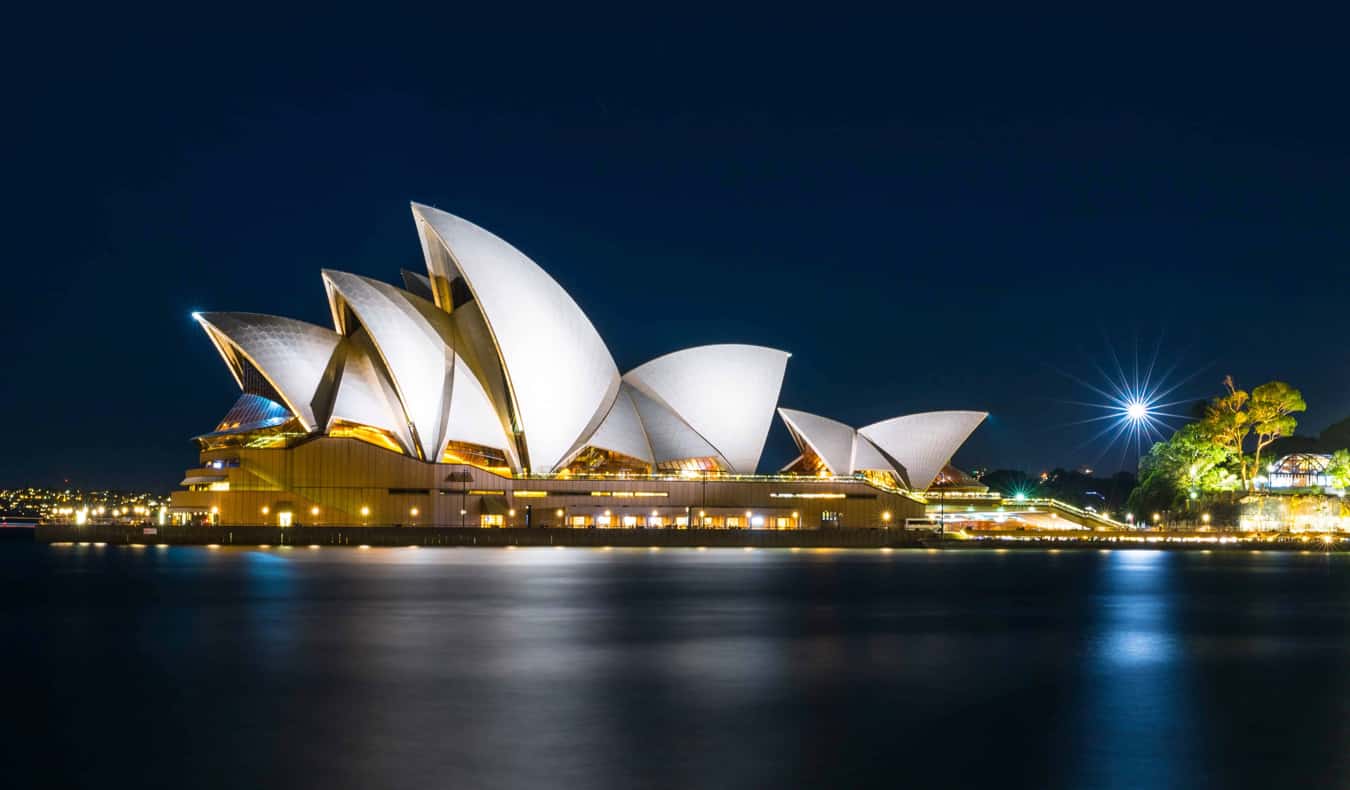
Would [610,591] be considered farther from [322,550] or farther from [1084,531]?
[1084,531]

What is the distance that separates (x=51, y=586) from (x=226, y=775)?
30778mm

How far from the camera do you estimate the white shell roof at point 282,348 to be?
6444cm

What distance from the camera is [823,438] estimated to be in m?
86.6

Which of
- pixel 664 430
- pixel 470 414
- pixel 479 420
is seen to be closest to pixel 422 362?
pixel 470 414

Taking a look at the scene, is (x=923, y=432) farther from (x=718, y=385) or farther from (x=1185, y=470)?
(x=718, y=385)

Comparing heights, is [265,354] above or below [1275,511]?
above

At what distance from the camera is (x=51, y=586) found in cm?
3972

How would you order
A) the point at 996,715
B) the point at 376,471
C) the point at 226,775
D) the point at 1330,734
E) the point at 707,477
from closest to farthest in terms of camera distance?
the point at 226,775
the point at 1330,734
the point at 996,715
the point at 376,471
the point at 707,477

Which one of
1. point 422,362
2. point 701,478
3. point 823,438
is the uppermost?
point 422,362

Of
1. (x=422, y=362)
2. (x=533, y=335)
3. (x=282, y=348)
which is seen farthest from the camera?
(x=282, y=348)

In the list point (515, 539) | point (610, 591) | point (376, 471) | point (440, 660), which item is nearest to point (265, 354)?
point (376, 471)

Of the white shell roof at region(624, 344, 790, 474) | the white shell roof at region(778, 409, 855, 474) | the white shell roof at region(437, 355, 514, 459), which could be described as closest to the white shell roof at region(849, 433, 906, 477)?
the white shell roof at region(778, 409, 855, 474)

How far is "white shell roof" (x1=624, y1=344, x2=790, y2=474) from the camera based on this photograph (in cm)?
7538

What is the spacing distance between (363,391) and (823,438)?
108ft
